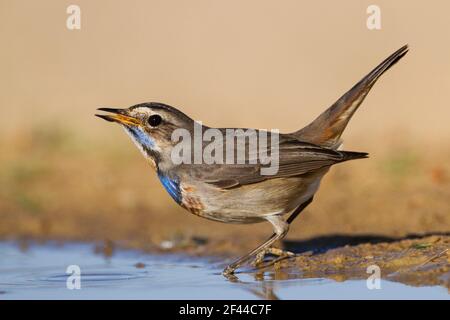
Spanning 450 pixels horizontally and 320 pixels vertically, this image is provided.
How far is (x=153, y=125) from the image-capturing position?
30.2 ft

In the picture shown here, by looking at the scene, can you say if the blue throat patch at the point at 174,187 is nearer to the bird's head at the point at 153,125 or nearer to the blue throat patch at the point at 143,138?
the bird's head at the point at 153,125

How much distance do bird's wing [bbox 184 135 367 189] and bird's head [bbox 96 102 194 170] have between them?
40 centimetres

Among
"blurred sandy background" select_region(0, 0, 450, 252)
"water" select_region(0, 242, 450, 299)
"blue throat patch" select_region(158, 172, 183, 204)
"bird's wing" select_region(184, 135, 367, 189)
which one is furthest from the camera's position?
"blurred sandy background" select_region(0, 0, 450, 252)

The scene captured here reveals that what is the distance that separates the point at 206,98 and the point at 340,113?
805 cm

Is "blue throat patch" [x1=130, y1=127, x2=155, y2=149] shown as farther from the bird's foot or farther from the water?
the bird's foot

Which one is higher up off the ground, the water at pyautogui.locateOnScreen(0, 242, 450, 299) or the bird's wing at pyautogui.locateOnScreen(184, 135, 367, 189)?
the bird's wing at pyautogui.locateOnScreen(184, 135, 367, 189)

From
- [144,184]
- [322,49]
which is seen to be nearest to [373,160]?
[144,184]

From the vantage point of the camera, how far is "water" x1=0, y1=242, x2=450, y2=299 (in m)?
7.61

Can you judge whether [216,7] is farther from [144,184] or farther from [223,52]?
[144,184]

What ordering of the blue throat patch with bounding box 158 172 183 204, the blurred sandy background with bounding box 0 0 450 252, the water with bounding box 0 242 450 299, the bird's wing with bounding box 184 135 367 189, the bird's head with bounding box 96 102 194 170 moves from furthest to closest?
the blurred sandy background with bounding box 0 0 450 252
the bird's head with bounding box 96 102 194 170
the blue throat patch with bounding box 158 172 183 204
the bird's wing with bounding box 184 135 367 189
the water with bounding box 0 242 450 299

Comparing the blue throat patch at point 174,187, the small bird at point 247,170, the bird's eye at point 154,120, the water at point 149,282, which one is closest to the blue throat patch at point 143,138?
the small bird at point 247,170

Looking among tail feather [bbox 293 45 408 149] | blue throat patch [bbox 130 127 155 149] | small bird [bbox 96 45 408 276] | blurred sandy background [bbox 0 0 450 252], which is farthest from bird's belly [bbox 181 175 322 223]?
blurred sandy background [bbox 0 0 450 252]

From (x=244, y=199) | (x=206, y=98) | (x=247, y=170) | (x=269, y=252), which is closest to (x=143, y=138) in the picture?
(x=247, y=170)

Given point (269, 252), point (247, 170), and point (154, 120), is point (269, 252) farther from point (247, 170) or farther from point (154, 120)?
point (154, 120)
